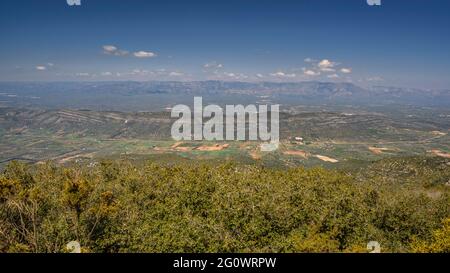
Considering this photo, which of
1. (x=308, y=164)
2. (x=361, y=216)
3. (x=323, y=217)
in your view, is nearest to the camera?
(x=323, y=217)

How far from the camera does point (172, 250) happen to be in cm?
2244

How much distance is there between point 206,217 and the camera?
32.3 meters

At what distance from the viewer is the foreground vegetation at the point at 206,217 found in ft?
76.2

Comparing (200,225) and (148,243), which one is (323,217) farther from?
(148,243)

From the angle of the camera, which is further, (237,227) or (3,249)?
(237,227)

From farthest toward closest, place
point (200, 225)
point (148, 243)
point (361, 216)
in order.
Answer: point (361, 216) < point (200, 225) < point (148, 243)

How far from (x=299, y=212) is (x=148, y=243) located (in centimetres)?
1496

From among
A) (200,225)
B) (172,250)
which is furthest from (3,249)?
(200,225)

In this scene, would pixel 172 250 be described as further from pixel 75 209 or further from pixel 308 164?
pixel 308 164

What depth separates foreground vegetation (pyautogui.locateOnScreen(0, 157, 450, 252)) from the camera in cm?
2322

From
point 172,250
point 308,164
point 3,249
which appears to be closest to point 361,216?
point 172,250
